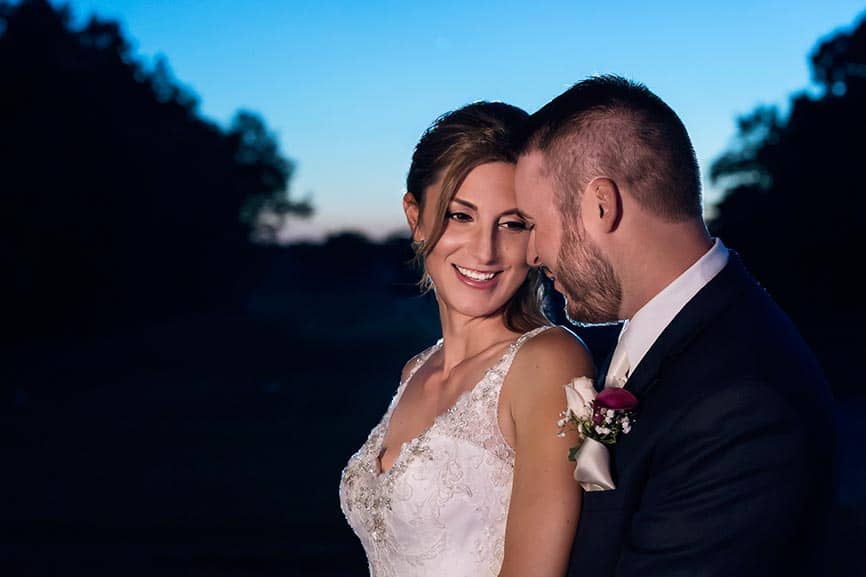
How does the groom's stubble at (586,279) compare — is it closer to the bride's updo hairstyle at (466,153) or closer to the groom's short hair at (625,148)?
the groom's short hair at (625,148)

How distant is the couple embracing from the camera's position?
166 cm

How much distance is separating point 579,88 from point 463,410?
1113 mm

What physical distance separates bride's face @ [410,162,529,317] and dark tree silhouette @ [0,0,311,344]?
18681 mm

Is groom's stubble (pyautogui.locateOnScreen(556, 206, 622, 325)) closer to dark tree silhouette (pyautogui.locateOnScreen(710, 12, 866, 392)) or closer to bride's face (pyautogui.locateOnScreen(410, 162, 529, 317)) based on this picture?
Result: bride's face (pyautogui.locateOnScreen(410, 162, 529, 317))

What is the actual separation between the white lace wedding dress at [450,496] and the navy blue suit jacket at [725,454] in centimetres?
78

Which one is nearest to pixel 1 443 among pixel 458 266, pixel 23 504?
pixel 23 504

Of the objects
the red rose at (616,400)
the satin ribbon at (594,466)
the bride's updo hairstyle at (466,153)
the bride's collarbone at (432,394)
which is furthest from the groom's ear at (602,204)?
the bride's collarbone at (432,394)

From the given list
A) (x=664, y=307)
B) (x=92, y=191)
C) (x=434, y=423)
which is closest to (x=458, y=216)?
(x=434, y=423)

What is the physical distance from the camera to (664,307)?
6.25 ft

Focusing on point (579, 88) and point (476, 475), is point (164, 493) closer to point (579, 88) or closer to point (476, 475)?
point (476, 475)

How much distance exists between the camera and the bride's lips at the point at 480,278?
2.87 meters

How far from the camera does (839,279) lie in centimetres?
2542

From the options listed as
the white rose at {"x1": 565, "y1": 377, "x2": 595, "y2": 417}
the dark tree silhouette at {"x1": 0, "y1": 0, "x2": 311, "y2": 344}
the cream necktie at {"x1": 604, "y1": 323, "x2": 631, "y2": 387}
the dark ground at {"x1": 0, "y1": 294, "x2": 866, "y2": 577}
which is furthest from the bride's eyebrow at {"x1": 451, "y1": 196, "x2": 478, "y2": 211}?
the dark tree silhouette at {"x1": 0, "y1": 0, "x2": 311, "y2": 344}

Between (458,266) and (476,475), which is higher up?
(458,266)
